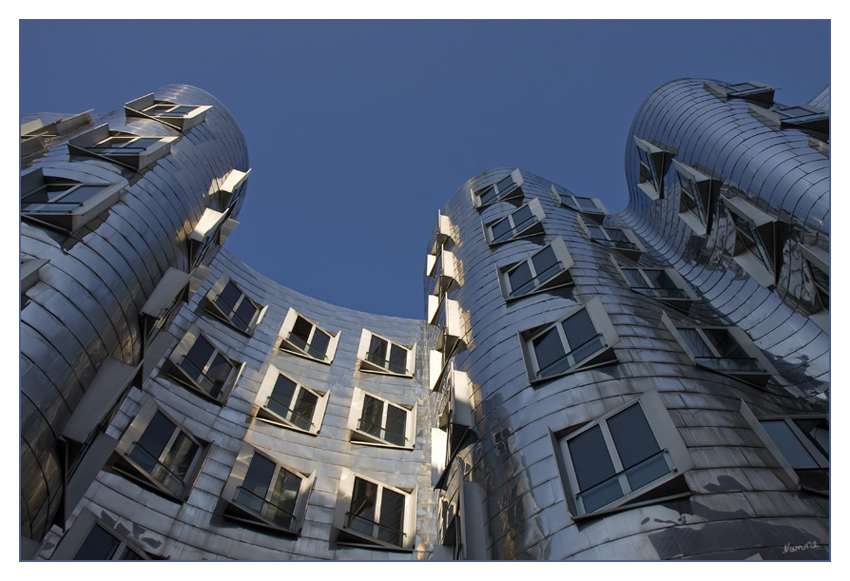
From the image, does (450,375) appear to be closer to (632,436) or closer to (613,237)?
(632,436)

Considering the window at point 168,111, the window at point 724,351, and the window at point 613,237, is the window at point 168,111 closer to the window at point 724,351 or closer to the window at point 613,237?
the window at point 613,237

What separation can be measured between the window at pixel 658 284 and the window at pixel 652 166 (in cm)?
708

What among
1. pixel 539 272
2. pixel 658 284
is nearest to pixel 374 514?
pixel 539 272

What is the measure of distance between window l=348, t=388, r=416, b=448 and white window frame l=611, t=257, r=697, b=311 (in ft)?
33.2

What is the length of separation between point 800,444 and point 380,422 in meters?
13.8

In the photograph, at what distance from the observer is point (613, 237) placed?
2519cm

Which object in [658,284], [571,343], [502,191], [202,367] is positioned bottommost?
[571,343]

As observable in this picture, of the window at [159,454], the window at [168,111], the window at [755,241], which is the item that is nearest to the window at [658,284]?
the window at [755,241]

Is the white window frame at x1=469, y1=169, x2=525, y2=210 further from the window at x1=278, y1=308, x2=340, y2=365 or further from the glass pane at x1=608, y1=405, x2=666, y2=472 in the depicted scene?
the glass pane at x1=608, y1=405, x2=666, y2=472

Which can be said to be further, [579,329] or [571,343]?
[579,329]

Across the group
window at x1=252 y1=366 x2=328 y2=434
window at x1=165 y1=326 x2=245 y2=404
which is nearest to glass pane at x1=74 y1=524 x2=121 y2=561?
window at x1=165 y1=326 x2=245 y2=404

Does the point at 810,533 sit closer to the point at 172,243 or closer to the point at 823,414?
the point at 823,414

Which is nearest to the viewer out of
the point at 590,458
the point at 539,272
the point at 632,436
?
the point at 632,436

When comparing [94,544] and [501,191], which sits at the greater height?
[501,191]
